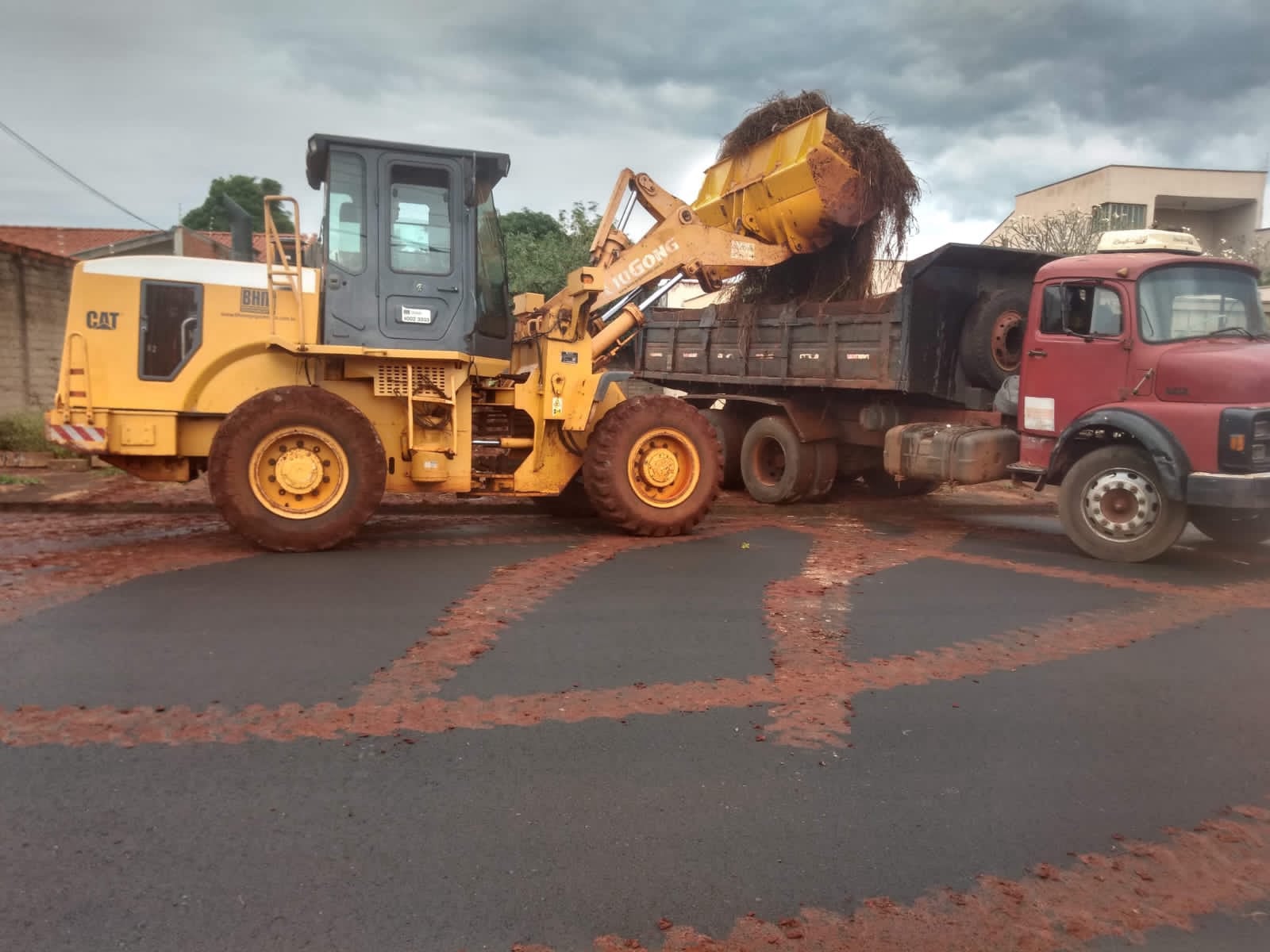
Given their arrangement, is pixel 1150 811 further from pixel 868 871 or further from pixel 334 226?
pixel 334 226

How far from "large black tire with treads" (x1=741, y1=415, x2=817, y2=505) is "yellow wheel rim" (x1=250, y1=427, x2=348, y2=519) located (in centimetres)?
542

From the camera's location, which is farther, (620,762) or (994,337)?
(994,337)

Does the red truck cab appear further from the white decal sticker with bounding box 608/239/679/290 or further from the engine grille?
the engine grille

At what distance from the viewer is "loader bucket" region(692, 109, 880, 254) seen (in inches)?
363

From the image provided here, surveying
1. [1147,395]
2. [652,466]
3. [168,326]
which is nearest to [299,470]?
[168,326]

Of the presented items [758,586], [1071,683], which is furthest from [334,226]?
[1071,683]

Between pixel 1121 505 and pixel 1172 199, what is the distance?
95.7ft

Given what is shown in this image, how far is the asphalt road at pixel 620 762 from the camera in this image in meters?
2.65

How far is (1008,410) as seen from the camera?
9.13 metres

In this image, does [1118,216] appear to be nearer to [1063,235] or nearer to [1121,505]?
[1063,235]

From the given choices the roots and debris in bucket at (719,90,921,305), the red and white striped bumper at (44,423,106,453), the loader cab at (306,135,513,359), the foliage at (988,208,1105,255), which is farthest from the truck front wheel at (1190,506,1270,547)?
the foliage at (988,208,1105,255)

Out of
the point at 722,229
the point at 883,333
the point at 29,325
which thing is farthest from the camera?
the point at 29,325

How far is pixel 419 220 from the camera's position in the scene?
7.51 m

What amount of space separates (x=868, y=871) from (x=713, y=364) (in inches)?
369
